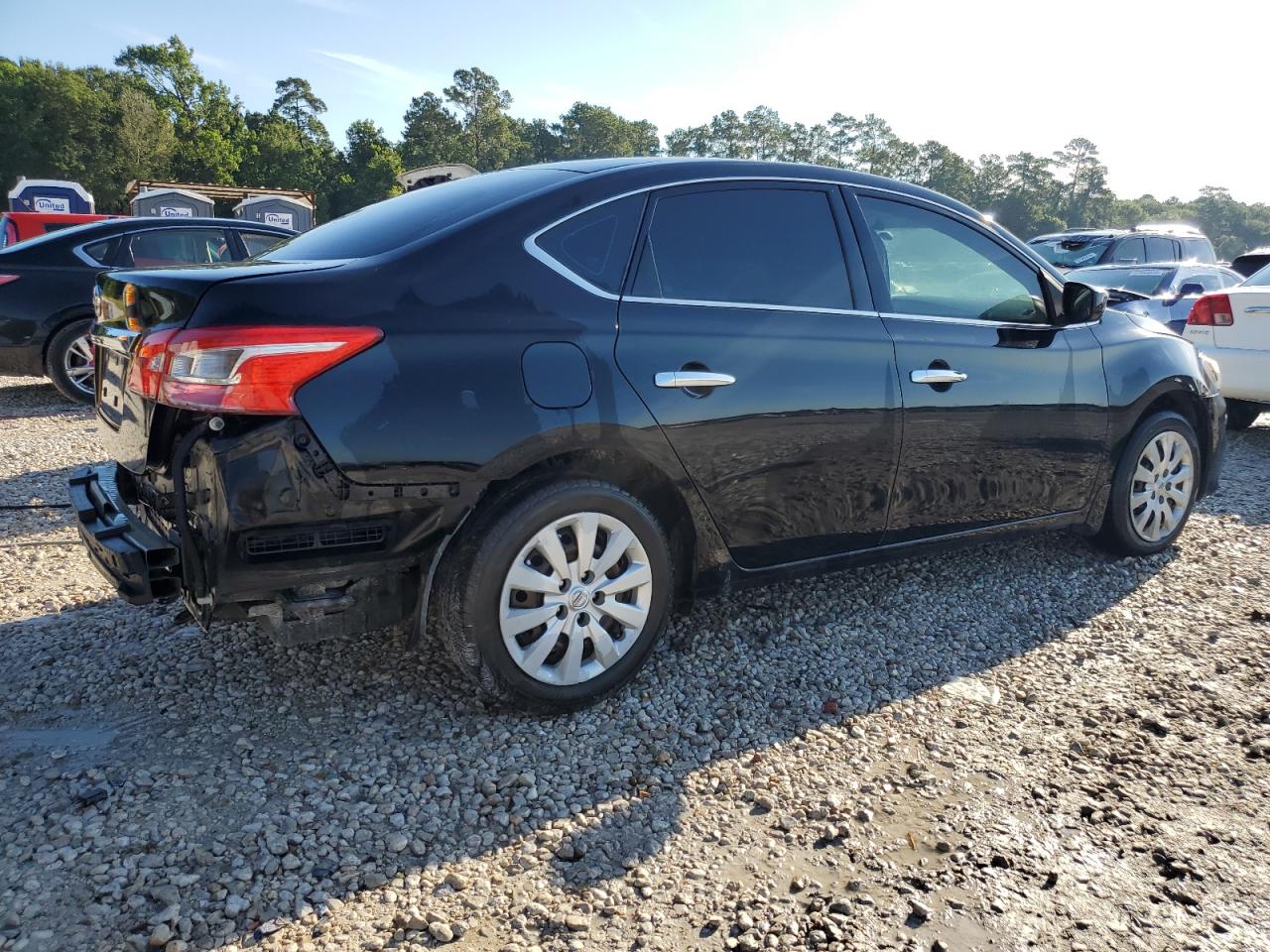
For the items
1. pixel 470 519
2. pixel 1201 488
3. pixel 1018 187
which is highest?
pixel 1018 187

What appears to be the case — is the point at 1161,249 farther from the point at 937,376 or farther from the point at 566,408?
the point at 566,408

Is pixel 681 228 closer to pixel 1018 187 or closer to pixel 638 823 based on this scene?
pixel 638 823

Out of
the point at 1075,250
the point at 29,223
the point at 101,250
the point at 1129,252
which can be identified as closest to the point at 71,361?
the point at 101,250

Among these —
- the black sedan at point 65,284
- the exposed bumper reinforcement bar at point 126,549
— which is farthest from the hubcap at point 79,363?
the exposed bumper reinforcement bar at point 126,549

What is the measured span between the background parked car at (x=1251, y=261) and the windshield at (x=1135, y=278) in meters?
0.68

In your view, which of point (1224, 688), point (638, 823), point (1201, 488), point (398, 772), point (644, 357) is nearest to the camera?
point (638, 823)

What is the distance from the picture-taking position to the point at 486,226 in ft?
9.03

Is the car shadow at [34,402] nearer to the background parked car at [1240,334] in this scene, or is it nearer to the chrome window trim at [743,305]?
the chrome window trim at [743,305]

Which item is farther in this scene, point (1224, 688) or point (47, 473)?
point (47, 473)

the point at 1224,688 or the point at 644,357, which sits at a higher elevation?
the point at 644,357

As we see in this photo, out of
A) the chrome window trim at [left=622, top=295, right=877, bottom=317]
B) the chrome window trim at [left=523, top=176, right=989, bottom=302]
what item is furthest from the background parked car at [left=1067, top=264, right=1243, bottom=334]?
the chrome window trim at [left=622, top=295, right=877, bottom=317]

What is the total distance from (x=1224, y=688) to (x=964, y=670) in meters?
0.92

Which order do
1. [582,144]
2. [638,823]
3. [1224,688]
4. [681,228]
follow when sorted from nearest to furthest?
1. [638,823]
2. [681,228]
3. [1224,688]
4. [582,144]

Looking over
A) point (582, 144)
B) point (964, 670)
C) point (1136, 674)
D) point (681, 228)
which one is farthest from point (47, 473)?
point (582, 144)
